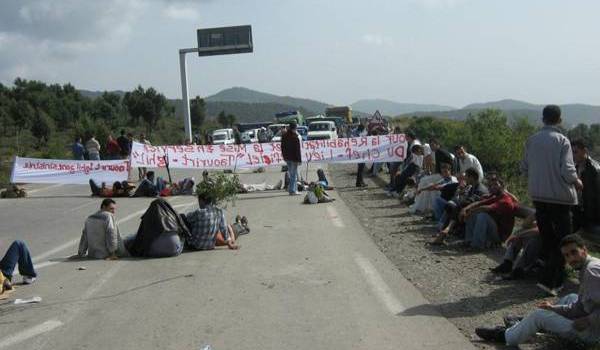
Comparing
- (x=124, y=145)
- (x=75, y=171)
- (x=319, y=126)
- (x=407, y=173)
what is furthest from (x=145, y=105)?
(x=407, y=173)

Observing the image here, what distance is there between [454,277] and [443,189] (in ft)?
15.1

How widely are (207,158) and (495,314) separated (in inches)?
681

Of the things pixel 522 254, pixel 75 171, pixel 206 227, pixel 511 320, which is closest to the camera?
pixel 511 320

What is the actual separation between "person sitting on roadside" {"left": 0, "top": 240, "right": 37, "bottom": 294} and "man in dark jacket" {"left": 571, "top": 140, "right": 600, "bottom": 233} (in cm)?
771

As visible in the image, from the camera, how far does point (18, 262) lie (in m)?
8.72

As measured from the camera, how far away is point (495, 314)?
6.77 metres

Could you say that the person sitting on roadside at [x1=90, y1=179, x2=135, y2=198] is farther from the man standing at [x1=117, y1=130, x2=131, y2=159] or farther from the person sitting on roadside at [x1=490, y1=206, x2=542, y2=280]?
the person sitting on roadside at [x1=490, y1=206, x2=542, y2=280]

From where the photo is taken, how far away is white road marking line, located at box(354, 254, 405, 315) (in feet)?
23.1

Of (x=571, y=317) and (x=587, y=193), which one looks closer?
(x=571, y=317)

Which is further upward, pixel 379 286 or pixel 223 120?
pixel 223 120

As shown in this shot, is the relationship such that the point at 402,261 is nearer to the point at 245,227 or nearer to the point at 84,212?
the point at 245,227

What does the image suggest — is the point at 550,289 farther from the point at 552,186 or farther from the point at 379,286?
the point at 379,286

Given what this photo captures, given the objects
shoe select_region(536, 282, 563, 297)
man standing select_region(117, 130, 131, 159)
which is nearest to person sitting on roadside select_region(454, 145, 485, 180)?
shoe select_region(536, 282, 563, 297)

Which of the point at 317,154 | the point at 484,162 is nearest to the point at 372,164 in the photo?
the point at 317,154
